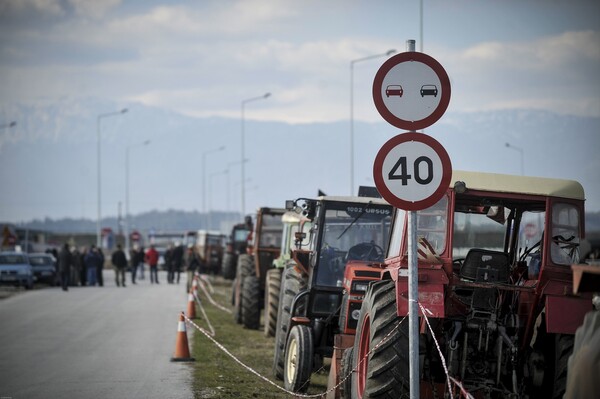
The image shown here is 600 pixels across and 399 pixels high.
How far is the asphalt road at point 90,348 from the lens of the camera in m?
15.3

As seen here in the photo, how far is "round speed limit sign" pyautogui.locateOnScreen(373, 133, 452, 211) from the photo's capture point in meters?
8.84

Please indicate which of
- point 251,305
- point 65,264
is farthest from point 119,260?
point 251,305

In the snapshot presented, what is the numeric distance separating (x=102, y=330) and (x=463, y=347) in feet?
52.1

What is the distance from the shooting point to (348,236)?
16844mm

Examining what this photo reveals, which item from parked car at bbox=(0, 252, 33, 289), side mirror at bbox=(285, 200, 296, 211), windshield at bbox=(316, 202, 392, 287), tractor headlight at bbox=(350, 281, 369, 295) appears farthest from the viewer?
parked car at bbox=(0, 252, 33, 289)

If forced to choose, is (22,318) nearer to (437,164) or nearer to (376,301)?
(376,301)

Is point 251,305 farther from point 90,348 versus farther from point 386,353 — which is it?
point 386,353

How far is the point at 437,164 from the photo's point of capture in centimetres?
887

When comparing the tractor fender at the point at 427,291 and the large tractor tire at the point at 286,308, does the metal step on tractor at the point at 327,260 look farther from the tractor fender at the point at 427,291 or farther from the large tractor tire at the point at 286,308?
the tractor fender at the point at 427,291

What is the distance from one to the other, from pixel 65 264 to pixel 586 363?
127ft

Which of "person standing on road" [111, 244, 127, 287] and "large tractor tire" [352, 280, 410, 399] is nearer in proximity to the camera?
"large tractor tire" [352, 280, 410, 399]

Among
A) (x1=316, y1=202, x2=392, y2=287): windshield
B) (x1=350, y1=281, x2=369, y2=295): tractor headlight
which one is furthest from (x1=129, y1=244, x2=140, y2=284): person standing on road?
(x1=350, y1=281, x2=369, y2=295): tractor headlight

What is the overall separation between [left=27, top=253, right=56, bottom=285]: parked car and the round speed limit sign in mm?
41778

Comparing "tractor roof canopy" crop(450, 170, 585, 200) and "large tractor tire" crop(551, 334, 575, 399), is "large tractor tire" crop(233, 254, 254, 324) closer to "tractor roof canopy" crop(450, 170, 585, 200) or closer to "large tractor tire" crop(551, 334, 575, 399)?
"tractor roof canopy" crop(450, 170, 585, 200)
